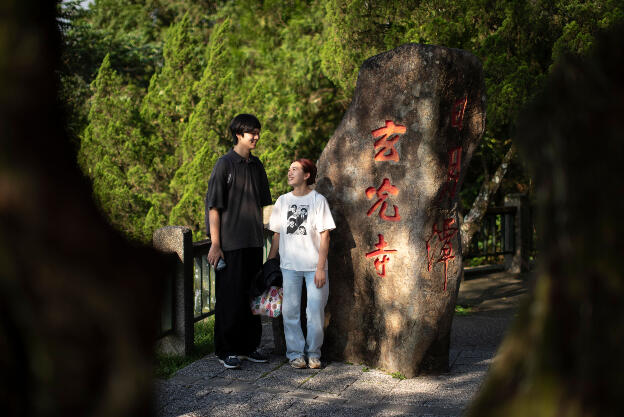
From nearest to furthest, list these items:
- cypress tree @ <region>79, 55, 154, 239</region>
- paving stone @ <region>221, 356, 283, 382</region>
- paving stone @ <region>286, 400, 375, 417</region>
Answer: paving stone @ <region>286, 400, 375, 417</region> → paving stone @ <region>221, 356, 283, 382</region> → cypress tree @ <region>79, 55, 154, 239</region>

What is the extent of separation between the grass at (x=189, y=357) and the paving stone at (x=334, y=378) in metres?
1.17

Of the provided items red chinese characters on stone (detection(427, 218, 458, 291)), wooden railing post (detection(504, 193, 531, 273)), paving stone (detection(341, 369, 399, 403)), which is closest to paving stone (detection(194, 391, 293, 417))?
paving stone (detection(341, 369, 399, 403))

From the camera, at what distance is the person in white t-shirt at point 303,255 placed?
16.6ft

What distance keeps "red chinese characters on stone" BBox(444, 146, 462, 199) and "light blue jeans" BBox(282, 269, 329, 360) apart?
1.24 metres

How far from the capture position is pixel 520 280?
10.5 metres

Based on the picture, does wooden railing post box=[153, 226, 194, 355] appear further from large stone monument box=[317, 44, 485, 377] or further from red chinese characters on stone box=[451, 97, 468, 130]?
red chinese characters on stone box=[451, 97, 468, 130]

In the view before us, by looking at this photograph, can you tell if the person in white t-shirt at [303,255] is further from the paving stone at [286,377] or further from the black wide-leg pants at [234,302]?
the black wide-leg pants at [234,302]

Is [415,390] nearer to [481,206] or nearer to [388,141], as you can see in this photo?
[388,141]

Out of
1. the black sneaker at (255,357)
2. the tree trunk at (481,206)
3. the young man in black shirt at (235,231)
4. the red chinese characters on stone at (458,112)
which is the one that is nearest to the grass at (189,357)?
the young man in black shirt at (235,231)

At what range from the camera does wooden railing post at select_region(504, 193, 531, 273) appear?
11.2 metres

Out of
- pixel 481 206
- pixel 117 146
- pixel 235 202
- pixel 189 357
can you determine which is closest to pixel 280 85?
pixel 117 146

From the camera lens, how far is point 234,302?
5273 mm

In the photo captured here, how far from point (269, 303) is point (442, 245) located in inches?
59.1

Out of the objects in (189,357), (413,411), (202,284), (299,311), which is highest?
(202,284)
